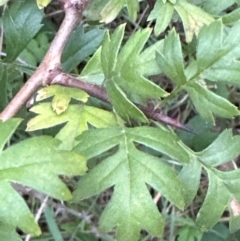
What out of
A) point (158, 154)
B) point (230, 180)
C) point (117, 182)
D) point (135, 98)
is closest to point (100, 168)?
point (117, 182)

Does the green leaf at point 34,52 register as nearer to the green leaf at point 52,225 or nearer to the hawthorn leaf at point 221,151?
the green leaf at point 52,225

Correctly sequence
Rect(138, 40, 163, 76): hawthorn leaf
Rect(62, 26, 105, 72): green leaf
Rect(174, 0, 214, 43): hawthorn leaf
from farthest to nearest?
Rect(62, 26, 105, 72): green leaf → Rect(174, 0, 214, 43): hawthorn leaf → Rect(138, 40, 163, 76): hawthorn leaf

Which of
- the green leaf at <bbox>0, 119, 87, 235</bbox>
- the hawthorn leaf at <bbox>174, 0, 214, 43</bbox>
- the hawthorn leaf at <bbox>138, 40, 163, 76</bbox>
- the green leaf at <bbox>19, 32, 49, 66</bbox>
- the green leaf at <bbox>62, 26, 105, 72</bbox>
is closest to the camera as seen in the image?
the green leaf at <bbox>0, 119, 87, 235</bbox>

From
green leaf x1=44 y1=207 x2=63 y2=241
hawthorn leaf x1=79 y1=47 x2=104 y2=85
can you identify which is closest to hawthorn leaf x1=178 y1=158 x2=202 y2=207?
hawthorn leaf x1=79 y1=47 x2=104 y2=85

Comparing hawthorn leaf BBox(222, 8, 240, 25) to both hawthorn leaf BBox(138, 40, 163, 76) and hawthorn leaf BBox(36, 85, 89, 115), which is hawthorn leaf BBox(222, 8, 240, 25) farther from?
hawthorn leaf BBox(36, 85, 89, 115)

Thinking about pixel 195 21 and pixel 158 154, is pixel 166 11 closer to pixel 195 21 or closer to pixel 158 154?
pixel 195 21

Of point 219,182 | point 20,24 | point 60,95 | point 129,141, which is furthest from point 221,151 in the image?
point 20,24

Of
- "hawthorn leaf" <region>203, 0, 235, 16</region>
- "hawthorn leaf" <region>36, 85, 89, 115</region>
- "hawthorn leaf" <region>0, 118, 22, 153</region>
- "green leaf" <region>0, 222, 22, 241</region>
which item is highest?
"hawthorn leaf" <region>203, 0, 235, 16</region>
